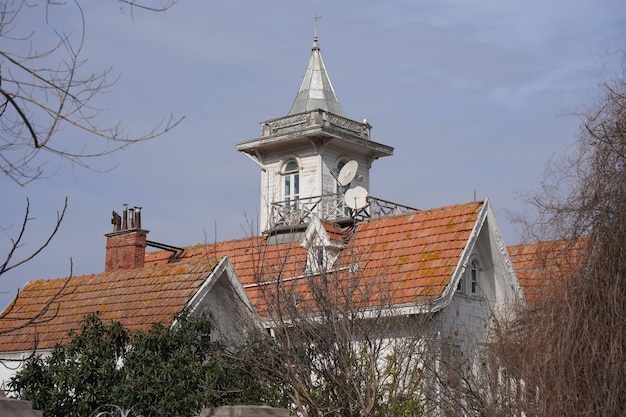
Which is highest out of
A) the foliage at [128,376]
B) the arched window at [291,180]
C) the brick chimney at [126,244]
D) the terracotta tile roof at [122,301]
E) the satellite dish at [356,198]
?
the arched window at [291,180]

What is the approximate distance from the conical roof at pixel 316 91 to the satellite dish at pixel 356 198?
1036 centimetres

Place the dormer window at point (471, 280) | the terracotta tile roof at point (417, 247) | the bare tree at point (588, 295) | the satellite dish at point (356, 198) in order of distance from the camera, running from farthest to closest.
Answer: the satellite dish at point (356, 198) < the dormer window at point (471, 280) < the terracotta tile roof at point (417, 247) < the bare tree at point (588, 295)

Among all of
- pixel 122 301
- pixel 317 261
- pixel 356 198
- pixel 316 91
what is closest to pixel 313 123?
pixel 316 91

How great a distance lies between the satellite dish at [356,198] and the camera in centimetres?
3020

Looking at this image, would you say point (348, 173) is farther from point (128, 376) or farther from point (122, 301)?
point (128, 376)

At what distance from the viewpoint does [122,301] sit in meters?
23.1

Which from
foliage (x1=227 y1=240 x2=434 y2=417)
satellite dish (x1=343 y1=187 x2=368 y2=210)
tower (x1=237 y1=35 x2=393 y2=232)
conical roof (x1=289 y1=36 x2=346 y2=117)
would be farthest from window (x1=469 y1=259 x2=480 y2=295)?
conical roof (x1=289 y1=36 x2=346 y2=117)

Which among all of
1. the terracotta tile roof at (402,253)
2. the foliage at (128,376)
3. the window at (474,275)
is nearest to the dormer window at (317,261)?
the terracotta tile roof at (402,253)

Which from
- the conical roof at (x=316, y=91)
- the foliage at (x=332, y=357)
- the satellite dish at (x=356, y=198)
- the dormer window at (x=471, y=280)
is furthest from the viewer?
the conical roof at (x=316, y=91)

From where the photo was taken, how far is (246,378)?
1856 cm

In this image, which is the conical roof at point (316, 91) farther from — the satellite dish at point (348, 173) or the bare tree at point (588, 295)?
the bare tree at point (588, 295)

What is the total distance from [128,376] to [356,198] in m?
14.3

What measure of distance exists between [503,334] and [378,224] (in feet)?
33.6

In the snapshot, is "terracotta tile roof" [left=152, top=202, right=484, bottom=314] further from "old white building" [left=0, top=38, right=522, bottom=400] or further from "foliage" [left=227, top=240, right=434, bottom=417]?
"foliage" [left=227, top=240, right=434, bottom=417]
